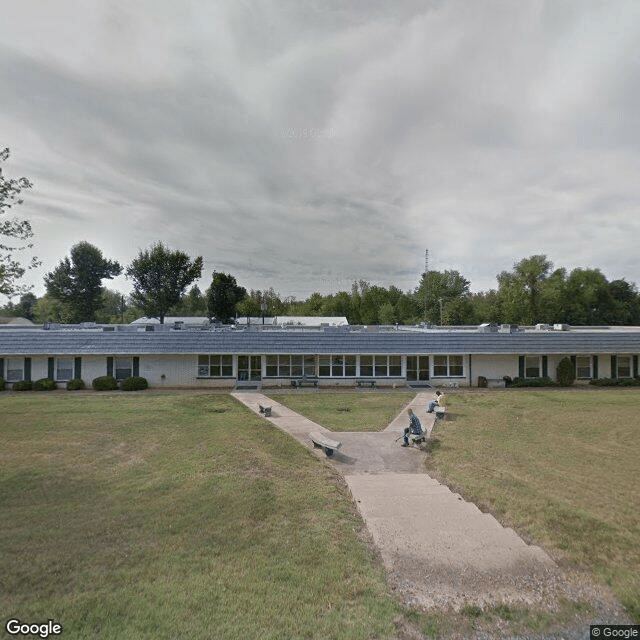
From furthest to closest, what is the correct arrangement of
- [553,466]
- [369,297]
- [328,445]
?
[369,297]
[328,445]
[553,466]

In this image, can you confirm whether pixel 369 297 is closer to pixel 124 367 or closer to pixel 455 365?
pixel 455 365

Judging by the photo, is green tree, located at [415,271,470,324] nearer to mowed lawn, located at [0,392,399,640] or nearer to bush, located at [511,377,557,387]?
bush, located at [511,377,557,387]

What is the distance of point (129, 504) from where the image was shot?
7.78 metres

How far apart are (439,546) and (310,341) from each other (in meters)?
20.7

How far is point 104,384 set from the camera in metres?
24.8

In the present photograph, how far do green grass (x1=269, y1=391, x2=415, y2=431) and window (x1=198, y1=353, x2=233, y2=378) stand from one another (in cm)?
564

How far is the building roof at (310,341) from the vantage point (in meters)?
25.5

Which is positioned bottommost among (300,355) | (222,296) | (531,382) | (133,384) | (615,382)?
(615,382)

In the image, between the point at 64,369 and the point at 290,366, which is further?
the point at 290,366

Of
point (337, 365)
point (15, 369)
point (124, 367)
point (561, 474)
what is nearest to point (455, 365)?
point (337, 365)

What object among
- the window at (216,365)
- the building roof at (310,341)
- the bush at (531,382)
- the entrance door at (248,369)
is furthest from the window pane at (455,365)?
the window at (216,365)

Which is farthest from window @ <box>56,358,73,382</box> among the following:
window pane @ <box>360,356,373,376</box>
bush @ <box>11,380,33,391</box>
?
window pane @ <box>360,356,373,376</box>

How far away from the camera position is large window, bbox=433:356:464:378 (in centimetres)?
2781

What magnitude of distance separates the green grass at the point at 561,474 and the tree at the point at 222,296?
132 ft
